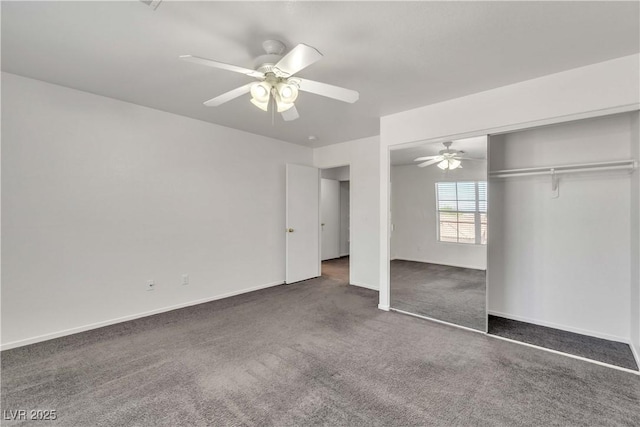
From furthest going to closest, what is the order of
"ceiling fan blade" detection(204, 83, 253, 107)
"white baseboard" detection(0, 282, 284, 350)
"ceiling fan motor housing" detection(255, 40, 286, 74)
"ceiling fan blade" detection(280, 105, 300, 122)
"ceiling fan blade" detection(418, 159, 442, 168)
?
"ceiling fan blade" detection(418, 159, 442, 168) → "white baseboard" detection(0, 282, 284, 350) → "ceiling fan blade" detection(280, 105, 300, 122) → "ceiling fan blade" detection(204, 83, 253, 107) → "ceiling fan motor housing" detection(255, 40, 286, 74)

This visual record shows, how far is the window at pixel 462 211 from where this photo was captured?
10.1 ft

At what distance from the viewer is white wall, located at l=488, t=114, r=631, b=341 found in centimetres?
270

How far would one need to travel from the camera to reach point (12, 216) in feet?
8.42

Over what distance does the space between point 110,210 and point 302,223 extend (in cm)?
278

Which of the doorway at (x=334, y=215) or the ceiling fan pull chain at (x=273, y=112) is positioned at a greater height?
the ceiling fan pull chain at (x=273, y=112)

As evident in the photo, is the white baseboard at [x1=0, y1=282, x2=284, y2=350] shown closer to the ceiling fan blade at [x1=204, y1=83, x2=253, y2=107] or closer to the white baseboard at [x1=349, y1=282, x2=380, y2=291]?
the white baseboard at [x1=349, y1=282, x2=380, y2=291]

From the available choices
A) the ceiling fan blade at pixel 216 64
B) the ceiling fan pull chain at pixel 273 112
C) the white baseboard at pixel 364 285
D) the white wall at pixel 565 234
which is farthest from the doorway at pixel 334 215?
the ceiling fan blade at pixel 216 64

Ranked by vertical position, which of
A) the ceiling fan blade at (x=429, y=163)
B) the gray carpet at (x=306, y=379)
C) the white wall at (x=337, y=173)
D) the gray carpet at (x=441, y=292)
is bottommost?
the gray carpet at (x=306, y=379)

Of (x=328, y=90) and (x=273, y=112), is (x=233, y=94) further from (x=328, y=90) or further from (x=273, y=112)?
(x=273, y=112)

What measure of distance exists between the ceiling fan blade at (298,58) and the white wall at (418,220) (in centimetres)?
209

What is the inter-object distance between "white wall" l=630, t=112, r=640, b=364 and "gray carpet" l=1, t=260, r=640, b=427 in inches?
20.7

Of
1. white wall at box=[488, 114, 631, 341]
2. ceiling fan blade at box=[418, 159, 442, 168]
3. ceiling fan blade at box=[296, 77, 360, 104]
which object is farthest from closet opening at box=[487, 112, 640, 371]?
ceiling fan blade at box=[296, 77, 360, 104]

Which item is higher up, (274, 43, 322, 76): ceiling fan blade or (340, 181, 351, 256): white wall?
(274, 43, 322, 76): ceiling fan blade

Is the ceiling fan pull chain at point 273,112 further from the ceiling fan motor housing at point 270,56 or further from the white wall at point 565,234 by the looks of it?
the white wall at point 565,234
